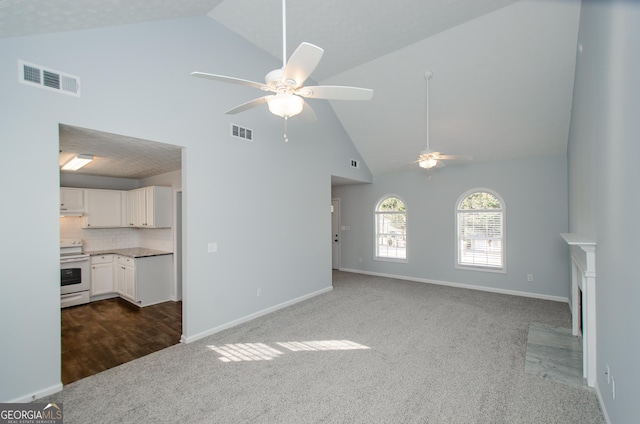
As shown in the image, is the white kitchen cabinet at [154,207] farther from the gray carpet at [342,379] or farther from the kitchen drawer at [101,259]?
the gray carpet at [342,379]

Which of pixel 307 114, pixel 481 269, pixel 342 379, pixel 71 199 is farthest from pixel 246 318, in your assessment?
pixel 481 269

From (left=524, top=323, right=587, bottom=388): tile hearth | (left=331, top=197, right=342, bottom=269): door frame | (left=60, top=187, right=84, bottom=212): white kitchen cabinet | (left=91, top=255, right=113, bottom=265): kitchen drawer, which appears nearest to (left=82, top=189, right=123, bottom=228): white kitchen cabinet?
(left=60, top=187, right=84, bottom=212): white kitchen cabinet

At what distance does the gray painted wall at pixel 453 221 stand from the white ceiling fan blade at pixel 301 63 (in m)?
5.55

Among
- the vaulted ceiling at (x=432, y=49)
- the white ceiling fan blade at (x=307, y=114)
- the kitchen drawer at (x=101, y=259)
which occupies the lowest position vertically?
the kitchen drawer at (x=101, y=259)

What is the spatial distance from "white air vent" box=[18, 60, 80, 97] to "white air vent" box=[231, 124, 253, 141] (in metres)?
1.75

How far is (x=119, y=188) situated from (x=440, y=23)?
266 inches

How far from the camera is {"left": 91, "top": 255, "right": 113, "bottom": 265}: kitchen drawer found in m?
5.43

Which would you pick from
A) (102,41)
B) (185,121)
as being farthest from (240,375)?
(102,41)

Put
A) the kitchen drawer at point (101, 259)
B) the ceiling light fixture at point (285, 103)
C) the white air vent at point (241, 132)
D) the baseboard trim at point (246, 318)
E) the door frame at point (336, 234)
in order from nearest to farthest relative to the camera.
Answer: the ceiling light fixture at point (285, 103), the baseboard trim at point (246, 318), the white air vent at point (241, 132), the kitchen drawer at point (101, 259), the door frame at point (336, 234)

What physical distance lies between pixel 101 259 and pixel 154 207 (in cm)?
155

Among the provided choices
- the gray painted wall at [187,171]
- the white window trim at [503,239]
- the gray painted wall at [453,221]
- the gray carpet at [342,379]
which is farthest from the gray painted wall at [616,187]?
the gray painted wall at [187,171]

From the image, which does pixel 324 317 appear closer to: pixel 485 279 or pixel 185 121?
pixel 185 121

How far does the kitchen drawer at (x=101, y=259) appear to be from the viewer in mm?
5429

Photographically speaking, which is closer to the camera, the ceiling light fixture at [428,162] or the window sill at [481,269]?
the ceiling light fixture at [428,162]
